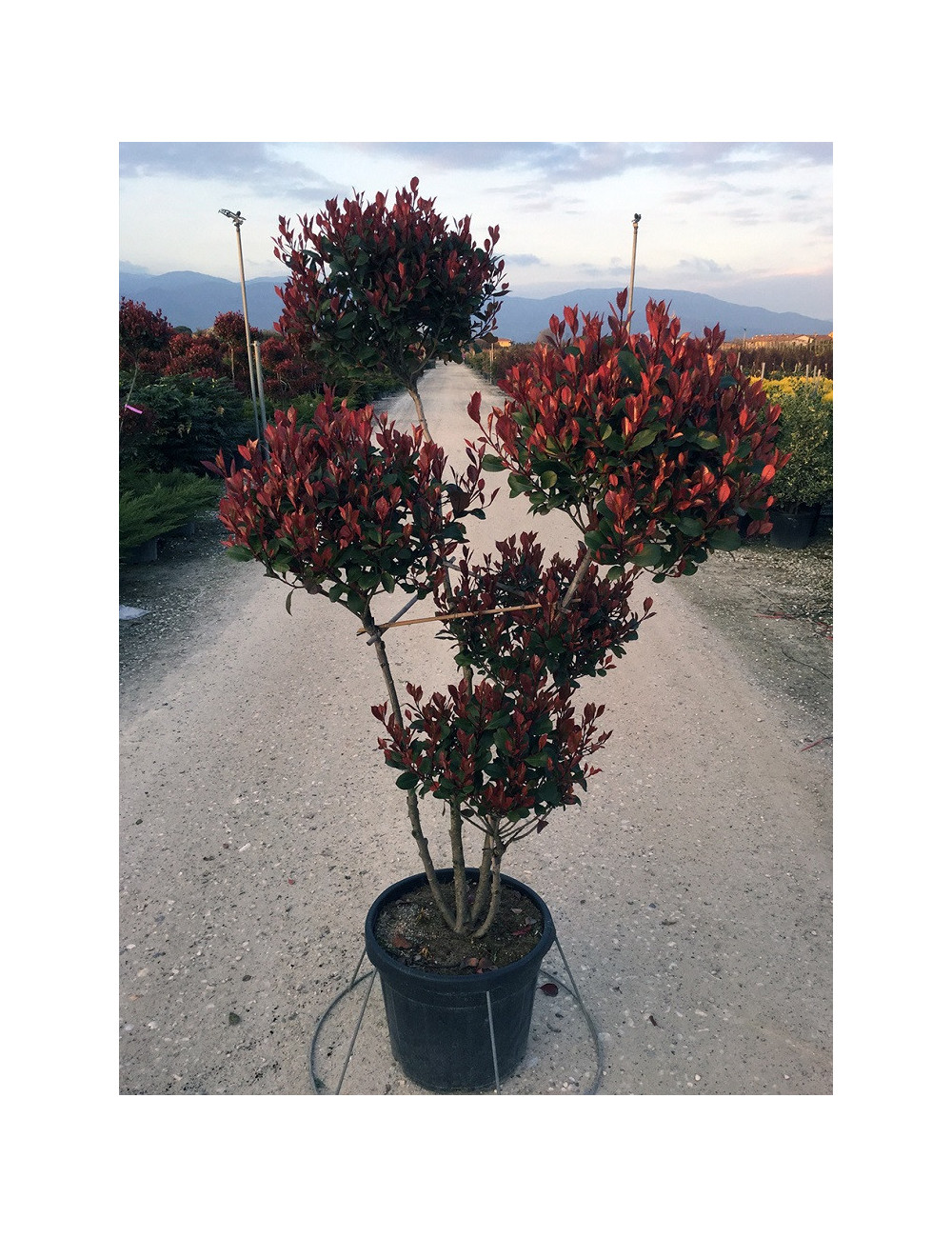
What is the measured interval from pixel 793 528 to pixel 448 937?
661 cm

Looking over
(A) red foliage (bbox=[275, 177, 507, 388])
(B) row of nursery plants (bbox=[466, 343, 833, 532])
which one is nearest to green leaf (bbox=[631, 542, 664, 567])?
(A) red foliage (bbox=[275, 177, 507, 388])

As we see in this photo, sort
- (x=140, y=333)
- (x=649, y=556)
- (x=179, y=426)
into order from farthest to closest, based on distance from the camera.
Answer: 1. (x=140, y=333)
2. (x=179, y=426)
3. (x=649, y=556)

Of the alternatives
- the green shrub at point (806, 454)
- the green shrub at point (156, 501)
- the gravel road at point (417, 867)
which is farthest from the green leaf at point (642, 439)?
the green shrub at point (806, 454)

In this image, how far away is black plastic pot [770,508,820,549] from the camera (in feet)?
26.2

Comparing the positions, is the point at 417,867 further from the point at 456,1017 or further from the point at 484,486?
the point at 484,486

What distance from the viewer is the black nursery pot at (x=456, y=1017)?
2.27m

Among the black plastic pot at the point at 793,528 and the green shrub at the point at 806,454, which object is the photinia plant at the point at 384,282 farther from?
the black plastic pot at the point at 793,528

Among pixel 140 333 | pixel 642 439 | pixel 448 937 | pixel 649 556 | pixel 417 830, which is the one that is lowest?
pixel 448 937

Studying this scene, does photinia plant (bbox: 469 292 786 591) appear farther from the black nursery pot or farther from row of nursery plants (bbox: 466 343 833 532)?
row of nursery plants (bbox: 466 343 833 532)

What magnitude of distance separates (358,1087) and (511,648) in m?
1.39

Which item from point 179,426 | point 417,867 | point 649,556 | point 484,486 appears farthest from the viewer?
point 179,426

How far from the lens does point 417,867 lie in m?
3.38

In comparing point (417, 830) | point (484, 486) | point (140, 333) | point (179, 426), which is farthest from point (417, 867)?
point (140, 333)

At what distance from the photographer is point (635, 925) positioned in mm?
3117
